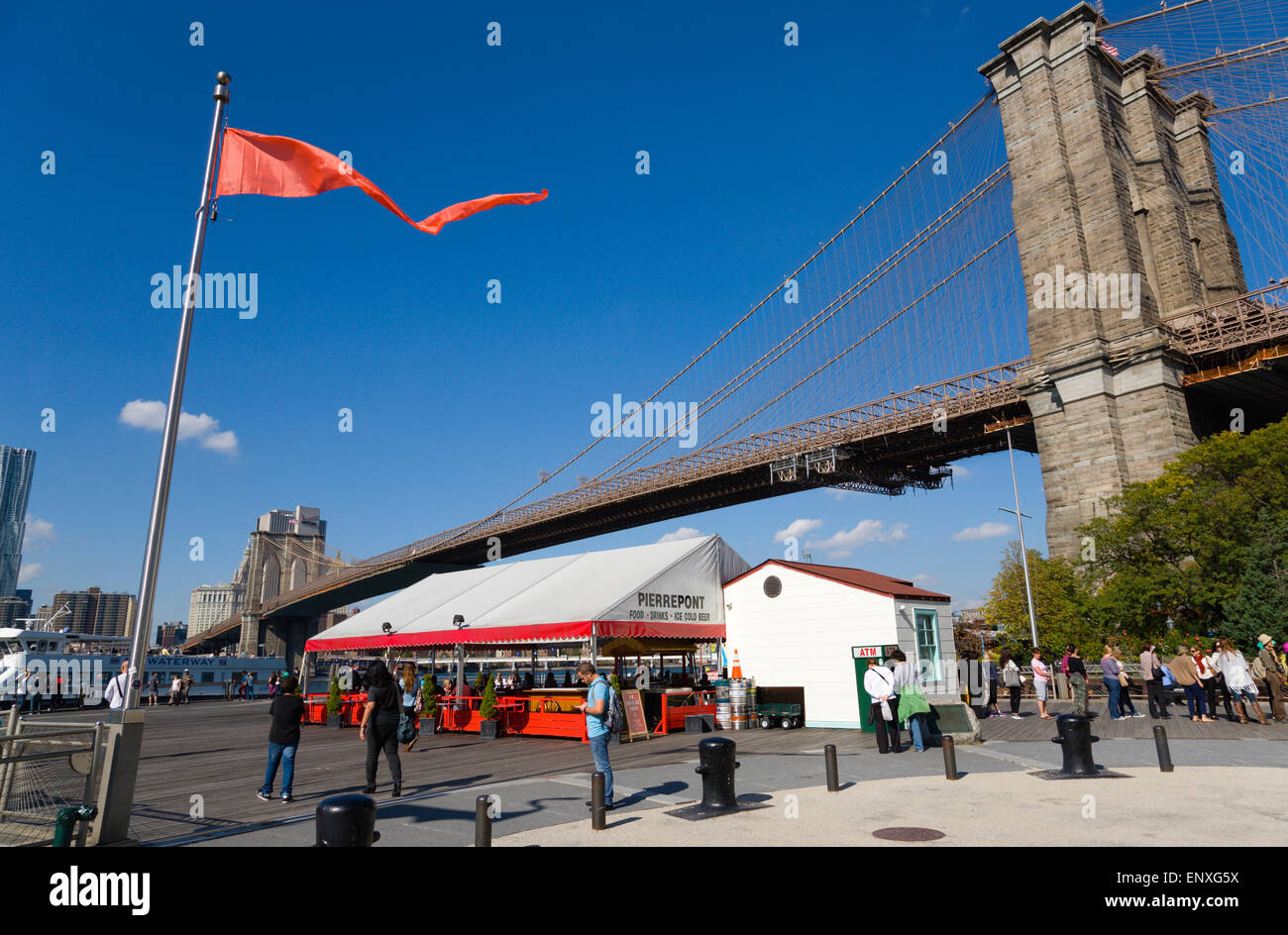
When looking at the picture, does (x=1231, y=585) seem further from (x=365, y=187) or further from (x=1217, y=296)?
(x=365, y=187)

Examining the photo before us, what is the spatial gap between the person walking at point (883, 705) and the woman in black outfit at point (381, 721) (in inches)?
334

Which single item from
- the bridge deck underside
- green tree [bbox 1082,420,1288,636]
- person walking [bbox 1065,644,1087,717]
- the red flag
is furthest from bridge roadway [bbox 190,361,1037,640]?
the red flag

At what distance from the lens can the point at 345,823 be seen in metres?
5.07

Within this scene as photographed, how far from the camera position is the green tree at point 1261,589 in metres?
20.9

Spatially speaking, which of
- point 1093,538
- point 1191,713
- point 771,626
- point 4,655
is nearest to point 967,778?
point 771,626

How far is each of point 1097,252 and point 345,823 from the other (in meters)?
35.4

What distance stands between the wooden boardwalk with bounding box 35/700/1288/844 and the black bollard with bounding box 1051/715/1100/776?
485cm

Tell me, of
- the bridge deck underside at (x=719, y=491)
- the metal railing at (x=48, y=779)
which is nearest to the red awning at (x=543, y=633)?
the metal railing at (x=48, y=779)

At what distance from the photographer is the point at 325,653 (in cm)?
2680

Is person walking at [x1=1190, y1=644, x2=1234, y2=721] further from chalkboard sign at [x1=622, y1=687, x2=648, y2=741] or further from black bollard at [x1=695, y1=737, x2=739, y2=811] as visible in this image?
Result: black bollard at [x1=695, y1=737, x2=739, y2=811]

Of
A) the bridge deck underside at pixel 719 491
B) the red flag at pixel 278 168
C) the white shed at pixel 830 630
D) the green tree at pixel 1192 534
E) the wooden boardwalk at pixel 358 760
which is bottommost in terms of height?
the wooden boardwalk at pixel 358 760

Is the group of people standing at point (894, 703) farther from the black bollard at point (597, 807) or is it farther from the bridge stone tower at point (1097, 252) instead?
the bridge stone tower at point (1097, 252)

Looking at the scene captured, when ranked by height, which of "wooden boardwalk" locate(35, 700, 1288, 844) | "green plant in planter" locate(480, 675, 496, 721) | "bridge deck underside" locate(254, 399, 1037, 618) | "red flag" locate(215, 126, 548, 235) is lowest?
"wooden boardwalk" locate(35, 700, 1288, 844)

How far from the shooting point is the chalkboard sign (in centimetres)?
1784
